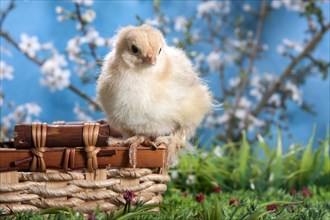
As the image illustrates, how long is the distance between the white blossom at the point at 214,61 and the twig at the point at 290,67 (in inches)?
13.2

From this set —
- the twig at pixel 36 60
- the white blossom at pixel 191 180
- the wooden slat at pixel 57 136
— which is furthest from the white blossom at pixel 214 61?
the wooden slat at pixel 57 136

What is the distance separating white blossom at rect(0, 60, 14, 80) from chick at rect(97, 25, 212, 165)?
1418 millimetres

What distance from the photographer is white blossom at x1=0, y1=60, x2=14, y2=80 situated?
284cm

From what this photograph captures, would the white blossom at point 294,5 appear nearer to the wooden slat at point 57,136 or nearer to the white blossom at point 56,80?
the white blossom at point 56,80

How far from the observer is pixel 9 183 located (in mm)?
1337

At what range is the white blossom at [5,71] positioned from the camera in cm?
284

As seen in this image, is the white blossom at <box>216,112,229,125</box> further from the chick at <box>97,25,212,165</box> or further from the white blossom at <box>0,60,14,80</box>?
the chick at <box>97,25,212,165</box>

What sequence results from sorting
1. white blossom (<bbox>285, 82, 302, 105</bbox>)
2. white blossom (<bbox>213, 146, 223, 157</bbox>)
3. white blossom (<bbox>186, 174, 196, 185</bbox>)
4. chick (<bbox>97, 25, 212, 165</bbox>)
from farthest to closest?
white blossom (<bbox>285, 82, 302, 105</bbox>)
white blossom (<bbox>213, 146, 223, 157</bbox>)
white blossom (<bbox>186, 174, 196, 185</bbox>)
chick (<bbox>97, 25, 212, 165</bbox>)

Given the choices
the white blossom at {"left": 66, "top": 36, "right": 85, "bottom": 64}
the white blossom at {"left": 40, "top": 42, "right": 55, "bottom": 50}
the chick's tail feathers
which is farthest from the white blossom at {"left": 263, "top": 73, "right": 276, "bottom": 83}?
the chick's tail feathers

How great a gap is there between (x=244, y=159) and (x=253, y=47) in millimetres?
1230

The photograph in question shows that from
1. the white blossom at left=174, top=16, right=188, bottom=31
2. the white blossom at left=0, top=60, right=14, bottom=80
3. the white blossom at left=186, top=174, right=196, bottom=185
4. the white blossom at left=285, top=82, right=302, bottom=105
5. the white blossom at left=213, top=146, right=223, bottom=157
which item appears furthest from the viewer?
the white blossom at left=285, top=82, right=302, bottom=105

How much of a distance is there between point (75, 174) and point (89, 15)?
66.6 inches

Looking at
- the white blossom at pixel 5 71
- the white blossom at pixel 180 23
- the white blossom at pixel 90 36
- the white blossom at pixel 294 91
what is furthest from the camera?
the white blossom at pixel 294 91

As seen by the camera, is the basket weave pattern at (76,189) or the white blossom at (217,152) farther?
the white blossom at (217,152)
